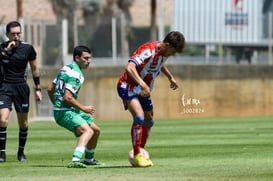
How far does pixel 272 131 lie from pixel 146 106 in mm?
9270

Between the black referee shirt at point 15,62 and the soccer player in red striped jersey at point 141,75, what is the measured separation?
193 centimetres

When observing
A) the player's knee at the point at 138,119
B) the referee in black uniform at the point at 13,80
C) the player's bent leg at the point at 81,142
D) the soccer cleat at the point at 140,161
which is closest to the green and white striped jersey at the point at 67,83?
the player's bent leg at the point at 81,142

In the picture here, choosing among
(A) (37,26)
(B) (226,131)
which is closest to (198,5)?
(A) (37,26)

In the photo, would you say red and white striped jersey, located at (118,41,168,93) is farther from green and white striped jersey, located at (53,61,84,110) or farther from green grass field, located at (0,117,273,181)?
green grass field, located at (0,117,273,181)

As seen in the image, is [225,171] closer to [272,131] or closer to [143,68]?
[143,68]

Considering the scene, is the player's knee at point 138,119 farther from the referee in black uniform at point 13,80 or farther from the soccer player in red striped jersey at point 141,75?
the referee in black uniform at point 13,80

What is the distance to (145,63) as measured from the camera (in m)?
13.7

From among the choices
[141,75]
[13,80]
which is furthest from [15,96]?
[141,75]

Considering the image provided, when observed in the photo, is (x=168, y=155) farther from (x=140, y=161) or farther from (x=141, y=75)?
(x=140, y=161)

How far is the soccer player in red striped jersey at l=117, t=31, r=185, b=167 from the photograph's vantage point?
13.4 meters

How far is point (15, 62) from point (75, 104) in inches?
76.4

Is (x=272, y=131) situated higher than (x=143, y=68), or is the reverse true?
(x=143, y=68)

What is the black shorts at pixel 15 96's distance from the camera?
49.3 feet

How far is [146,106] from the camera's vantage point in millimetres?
14172
